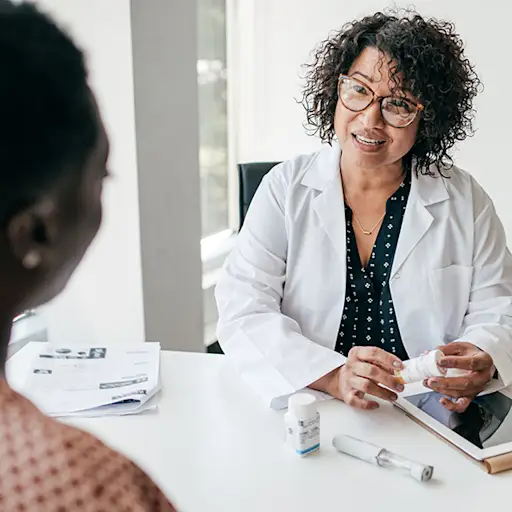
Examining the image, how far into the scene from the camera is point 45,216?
32 cm

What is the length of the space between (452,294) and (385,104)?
0.42 metres

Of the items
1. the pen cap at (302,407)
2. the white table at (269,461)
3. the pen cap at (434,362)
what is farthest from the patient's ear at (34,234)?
the pen cap at (434,362)

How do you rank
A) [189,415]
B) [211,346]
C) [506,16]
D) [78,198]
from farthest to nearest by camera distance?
[211,346] → [506,16] → [189,415] → [78,198]

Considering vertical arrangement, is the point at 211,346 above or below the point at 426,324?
below

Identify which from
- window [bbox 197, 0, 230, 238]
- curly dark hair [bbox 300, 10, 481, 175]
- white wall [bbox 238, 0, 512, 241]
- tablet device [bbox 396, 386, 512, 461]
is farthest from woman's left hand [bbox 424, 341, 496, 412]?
window [bbox 197, 0, 230, 238]

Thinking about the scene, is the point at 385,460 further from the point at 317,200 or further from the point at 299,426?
the point at 317,200

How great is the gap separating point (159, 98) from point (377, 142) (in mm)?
756

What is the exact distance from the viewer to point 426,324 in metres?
1.46

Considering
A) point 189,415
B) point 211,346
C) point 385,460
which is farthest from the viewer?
point 211,346

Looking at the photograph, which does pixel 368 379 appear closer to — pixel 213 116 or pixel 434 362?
pixel 434 362

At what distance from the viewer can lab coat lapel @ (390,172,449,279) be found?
1464 millimetres

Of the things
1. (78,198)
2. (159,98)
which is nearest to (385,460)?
(78,198)

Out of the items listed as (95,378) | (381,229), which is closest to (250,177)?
(381,229)

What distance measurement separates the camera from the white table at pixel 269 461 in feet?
3.05
